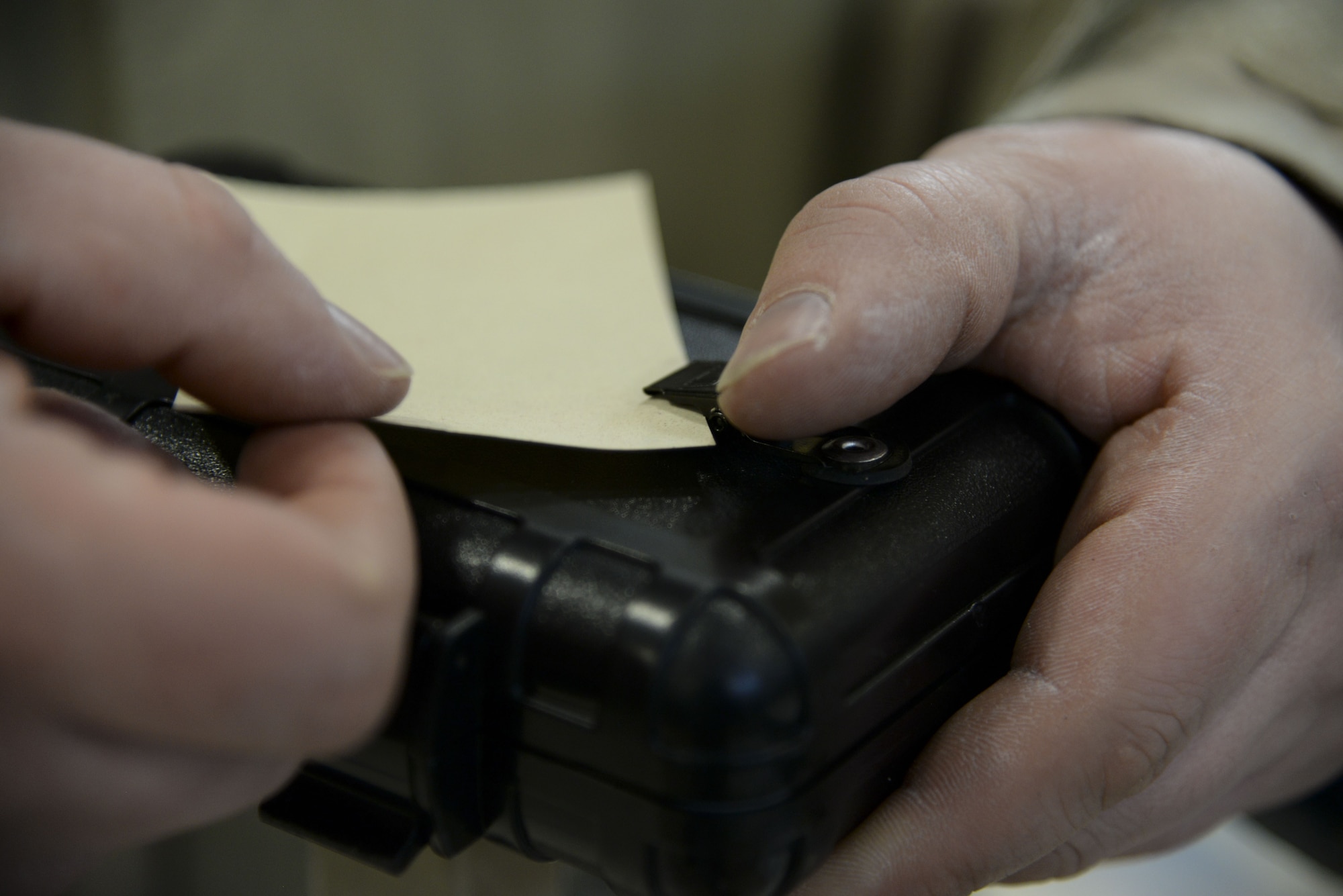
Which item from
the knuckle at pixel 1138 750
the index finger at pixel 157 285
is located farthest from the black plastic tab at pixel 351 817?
the knuckle at pixel 1138 750

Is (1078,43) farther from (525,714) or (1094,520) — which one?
(525,714)

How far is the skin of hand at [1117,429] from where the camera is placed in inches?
12.0

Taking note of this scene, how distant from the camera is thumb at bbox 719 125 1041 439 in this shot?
298mm

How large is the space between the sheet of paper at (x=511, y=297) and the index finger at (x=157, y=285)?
0.20ft

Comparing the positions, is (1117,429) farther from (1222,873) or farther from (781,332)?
(1222,873)

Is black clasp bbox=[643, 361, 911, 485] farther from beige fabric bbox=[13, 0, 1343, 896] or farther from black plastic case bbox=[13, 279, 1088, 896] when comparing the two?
beige fabric bbox=[13, 0, 1343, 896]

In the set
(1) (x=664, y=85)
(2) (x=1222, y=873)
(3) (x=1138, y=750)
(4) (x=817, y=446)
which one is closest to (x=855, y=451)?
(4) (x=817, y=446)

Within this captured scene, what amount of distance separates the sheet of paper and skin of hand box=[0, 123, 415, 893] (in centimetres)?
7

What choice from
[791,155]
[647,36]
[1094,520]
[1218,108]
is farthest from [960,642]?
[791,155]

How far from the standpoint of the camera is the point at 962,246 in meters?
0.35

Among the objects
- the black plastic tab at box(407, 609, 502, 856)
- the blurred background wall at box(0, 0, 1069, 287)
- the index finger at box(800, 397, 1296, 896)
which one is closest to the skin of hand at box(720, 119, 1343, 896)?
the index finger at box(800, 397, 1296, 896)

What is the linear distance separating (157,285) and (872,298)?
19cm

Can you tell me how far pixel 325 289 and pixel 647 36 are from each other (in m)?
0.87

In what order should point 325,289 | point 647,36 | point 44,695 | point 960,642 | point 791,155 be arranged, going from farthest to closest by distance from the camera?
point 791,155, point 647,36, point 325,289, point 960,642, point 44,695
